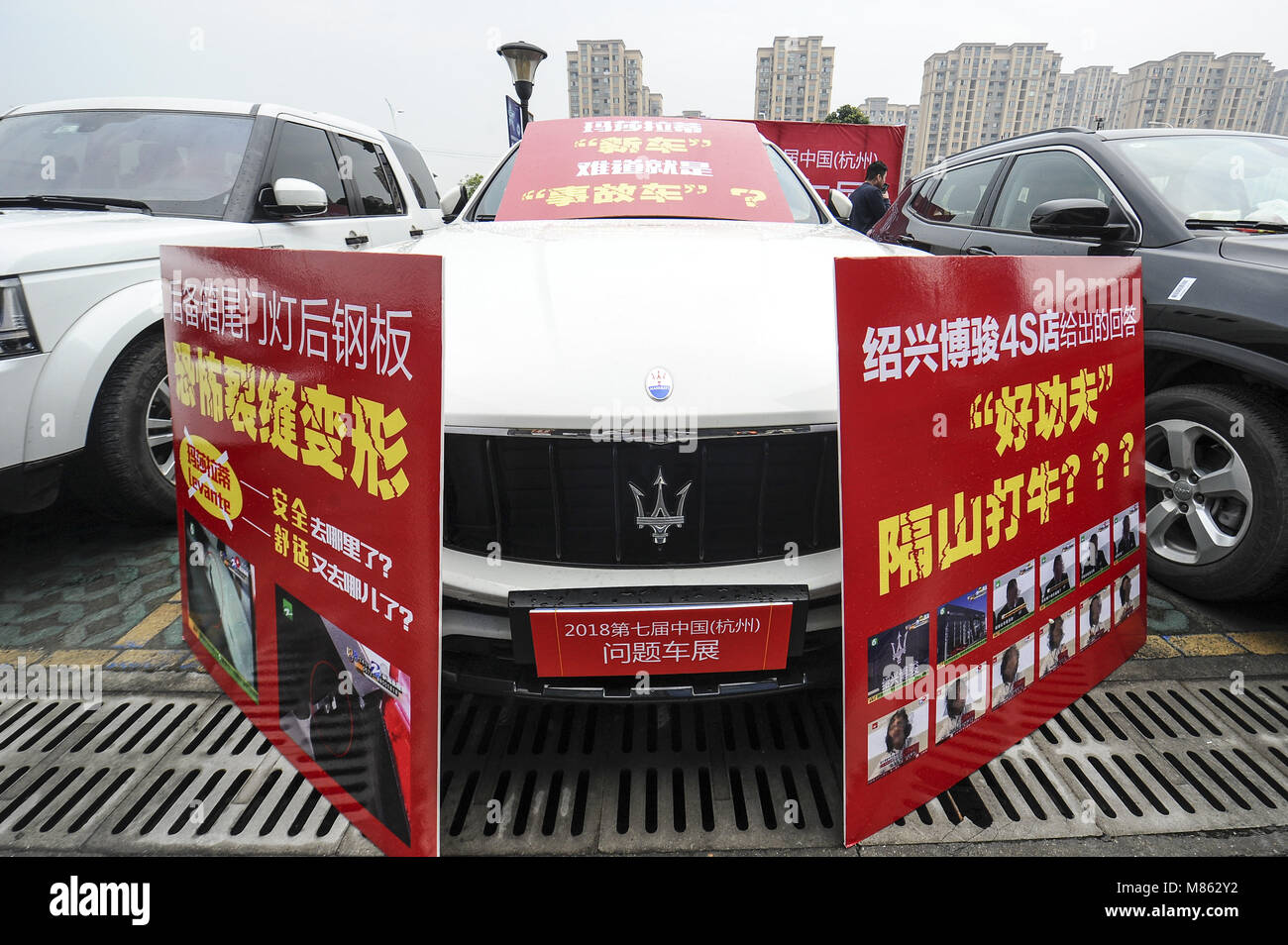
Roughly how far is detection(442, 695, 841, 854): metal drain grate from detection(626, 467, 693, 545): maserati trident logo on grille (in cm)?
48

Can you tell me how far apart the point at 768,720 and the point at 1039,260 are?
1405 mm

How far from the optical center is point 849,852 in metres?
1.53

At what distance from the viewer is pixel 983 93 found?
59.9 metres

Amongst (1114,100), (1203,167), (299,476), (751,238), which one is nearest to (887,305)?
(751,238)

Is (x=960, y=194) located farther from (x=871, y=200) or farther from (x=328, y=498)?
(x=871, y=200)

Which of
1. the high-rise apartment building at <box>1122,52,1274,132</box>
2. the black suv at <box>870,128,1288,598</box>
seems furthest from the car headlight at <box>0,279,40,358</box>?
the high-rise apartment building at <box>1122,52,1274,132</box>

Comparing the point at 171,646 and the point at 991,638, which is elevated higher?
the point at 991,638

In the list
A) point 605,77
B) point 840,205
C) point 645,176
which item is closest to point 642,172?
point 645,176

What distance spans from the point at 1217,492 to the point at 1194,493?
0.07m

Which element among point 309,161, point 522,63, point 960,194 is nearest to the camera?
point 309,161

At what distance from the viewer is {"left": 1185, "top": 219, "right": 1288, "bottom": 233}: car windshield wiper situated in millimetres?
2492

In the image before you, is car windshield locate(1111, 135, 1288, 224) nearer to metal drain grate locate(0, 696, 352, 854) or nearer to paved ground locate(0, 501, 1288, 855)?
paved ground locate(0, 501, 1288, 855)

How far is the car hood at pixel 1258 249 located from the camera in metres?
2.22
